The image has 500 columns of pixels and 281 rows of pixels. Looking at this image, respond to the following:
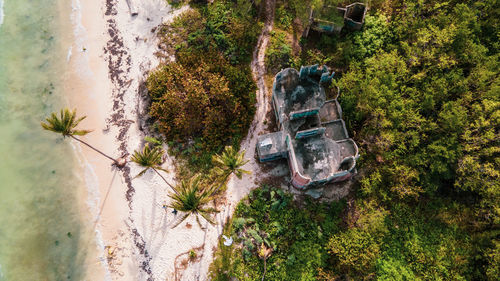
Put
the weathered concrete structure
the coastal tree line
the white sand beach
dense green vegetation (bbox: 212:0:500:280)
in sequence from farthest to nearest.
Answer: the weathered concrete structure, the white sand beach, the coastal tree line, dense green vegetation (bbox: 212:0:500:280)

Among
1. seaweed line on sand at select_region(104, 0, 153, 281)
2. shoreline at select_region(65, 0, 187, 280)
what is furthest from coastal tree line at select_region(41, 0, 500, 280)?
seaweed line on sand at select_region(104, 0, 153, 281)

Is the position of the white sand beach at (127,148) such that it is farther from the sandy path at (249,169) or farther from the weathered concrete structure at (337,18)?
the weathered concrete structure at (337,18)

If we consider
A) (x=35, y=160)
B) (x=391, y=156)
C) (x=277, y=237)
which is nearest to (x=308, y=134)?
(x=391, y=156)

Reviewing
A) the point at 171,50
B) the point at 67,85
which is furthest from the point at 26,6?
the point at 171,50

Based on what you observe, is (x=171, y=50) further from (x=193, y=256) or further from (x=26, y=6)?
(x=193, y=256)

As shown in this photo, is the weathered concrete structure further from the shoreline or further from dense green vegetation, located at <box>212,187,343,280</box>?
dense green vegetation, located at <box>212,187,343,280</box>

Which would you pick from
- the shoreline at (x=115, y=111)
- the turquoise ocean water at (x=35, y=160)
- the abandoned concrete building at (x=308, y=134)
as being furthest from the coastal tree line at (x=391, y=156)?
the turquoise ocean water at (x=35, y=160)
